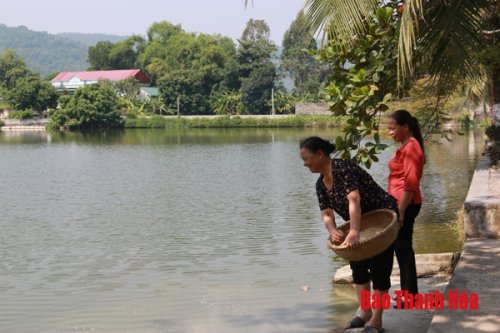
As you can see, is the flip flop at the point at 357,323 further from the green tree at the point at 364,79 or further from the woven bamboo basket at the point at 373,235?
the green tree at the point at 364,79

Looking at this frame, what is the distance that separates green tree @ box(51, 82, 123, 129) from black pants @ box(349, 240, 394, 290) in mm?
53894

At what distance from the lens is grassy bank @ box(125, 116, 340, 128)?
55.2 m

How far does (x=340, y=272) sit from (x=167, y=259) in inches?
117

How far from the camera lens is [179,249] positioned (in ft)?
33.2

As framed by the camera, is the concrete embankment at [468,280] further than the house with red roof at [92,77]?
No

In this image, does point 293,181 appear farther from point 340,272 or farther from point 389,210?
point 389,210

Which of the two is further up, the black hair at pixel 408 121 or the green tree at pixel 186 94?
the green tree at pixel 186 94

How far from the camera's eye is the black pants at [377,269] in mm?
4211

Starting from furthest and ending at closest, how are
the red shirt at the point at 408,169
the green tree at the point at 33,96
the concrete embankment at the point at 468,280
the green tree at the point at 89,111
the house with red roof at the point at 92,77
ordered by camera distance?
1. the house with red roof at the point at 92,77
2. the green tree at the point at 33,96
3. the green tree at the point at 89,111
4. the red shirt at the point at 408,169
5. the concrete embankment at the point at 468,280

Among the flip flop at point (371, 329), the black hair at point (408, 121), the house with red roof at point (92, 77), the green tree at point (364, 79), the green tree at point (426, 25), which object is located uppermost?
the house with red roof at point (92, 77)

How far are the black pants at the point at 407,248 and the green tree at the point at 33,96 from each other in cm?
6155

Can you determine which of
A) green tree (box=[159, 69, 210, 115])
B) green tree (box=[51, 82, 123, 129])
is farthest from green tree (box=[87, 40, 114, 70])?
green tree (box=[51, 82, 123, 129])

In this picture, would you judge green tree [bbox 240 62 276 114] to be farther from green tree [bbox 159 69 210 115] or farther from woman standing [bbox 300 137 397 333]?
woman standing [bbox 300 137 397 333]

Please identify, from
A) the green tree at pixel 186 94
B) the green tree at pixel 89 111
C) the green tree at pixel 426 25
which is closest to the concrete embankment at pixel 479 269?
the green tree at pixel 426 25
